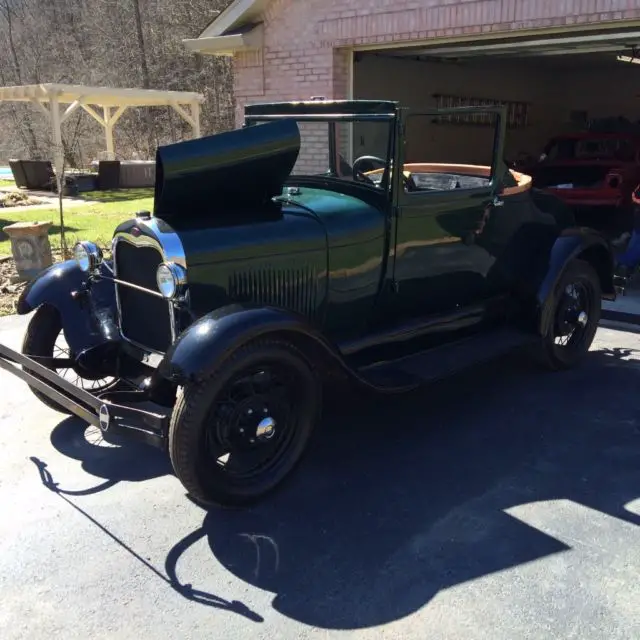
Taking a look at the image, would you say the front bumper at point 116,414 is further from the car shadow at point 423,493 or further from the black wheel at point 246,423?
the car shadow at point 423,493

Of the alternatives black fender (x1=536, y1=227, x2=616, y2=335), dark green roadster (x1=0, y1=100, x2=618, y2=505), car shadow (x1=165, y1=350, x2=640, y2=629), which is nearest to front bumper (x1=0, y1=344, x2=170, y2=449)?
dark green roadster (x1=0, y1=100, x2=618, y2=505)

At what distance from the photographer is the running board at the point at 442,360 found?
3752mm

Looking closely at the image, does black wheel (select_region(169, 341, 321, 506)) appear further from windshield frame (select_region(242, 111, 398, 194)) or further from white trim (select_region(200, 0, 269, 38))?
white trim (select_region(200, 0, 269, 38))

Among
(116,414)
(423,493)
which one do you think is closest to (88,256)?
(116,414)

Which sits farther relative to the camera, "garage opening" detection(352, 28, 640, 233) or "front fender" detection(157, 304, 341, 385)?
"garage opening" detection(352, 28, 640, 233)

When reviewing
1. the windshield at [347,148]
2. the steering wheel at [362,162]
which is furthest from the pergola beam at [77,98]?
the steering wheel at [362,162]

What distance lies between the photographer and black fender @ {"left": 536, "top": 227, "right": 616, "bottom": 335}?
4.57 meters

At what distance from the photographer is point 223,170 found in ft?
11.0

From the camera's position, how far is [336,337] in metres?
3.93

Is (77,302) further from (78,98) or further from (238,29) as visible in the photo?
(78,98)

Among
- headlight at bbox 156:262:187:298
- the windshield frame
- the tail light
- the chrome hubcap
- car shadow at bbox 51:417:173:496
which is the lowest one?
car shadow at bbox 51:417:173:496

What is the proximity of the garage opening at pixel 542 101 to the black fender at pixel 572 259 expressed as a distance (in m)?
1.66

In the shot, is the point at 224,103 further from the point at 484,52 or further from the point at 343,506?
the point at 343,506

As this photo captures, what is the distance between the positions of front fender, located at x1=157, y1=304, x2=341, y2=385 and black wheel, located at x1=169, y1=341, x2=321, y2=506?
0.24 ft
